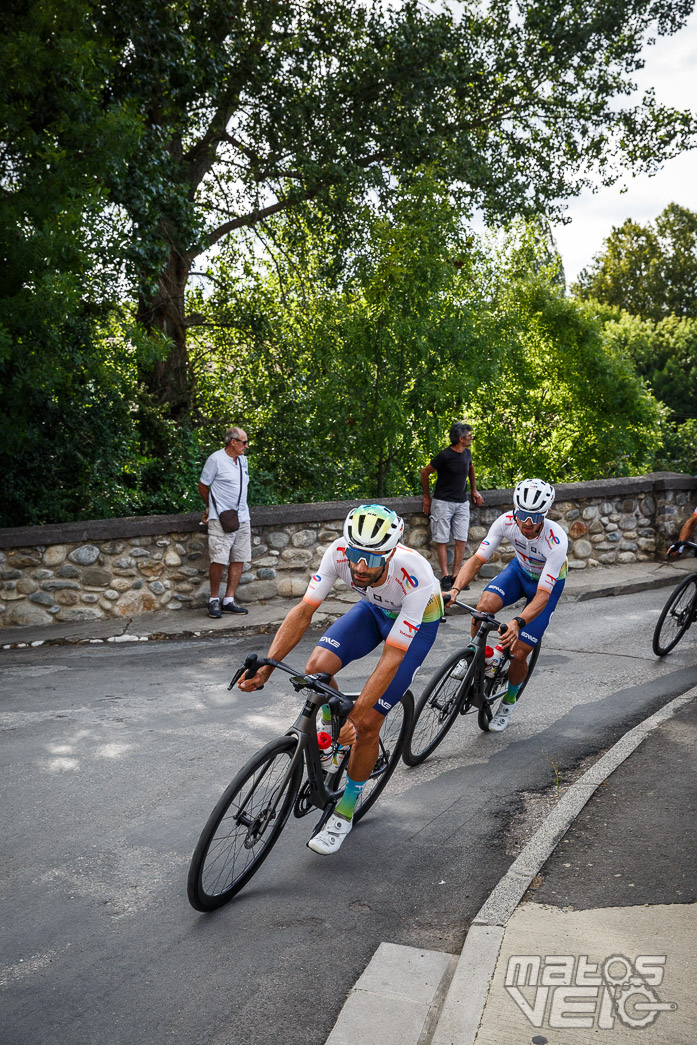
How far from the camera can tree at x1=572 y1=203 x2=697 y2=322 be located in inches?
2152

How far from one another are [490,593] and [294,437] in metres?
7.51

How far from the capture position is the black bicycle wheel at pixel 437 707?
5.88 meters

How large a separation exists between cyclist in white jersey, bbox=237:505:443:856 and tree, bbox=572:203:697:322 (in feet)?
174

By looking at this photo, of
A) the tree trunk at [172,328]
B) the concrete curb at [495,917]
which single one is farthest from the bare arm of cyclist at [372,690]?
the tree trunk at [172,328]

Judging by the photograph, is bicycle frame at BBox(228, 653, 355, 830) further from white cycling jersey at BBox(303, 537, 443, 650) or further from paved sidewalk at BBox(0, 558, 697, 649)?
paved sidewalk at BBox(0, 558, 697, 649)

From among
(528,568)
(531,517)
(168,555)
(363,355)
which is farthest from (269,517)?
(531,517)

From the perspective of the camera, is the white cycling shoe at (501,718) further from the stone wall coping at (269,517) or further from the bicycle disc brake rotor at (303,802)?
the stone wall coping at (269,517)

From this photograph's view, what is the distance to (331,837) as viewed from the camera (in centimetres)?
461

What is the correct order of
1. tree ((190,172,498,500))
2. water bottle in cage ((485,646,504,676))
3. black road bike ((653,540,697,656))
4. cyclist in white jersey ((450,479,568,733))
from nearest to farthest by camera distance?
cyclist in white jersey ((450,479,568,733))
water bottle in cage ((485,646,504,676))
black road bike ((653,540,697,656))
tree ((190,172,498,500))

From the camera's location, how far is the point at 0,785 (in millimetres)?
5363

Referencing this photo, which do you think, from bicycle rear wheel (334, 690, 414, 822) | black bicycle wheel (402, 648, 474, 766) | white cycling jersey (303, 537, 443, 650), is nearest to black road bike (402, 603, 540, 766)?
black bicycle wheel (402, 648, 474, 766)

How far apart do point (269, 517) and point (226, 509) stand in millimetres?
859

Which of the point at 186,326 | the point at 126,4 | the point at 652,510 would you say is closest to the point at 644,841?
the point at 652,510

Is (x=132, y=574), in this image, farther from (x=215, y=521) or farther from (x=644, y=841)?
(x=644, y=841)
